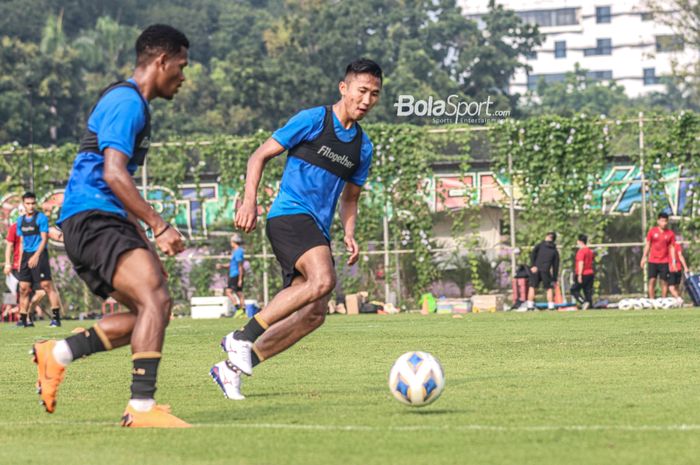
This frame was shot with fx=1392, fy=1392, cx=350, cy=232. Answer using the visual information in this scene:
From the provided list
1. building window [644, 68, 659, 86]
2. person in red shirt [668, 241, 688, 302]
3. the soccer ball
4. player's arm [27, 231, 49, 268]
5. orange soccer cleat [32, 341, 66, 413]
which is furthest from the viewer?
building window [644, 68, 659, 86]

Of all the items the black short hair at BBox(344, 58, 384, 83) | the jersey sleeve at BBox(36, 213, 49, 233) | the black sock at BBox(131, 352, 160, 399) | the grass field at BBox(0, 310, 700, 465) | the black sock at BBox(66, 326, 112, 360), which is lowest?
the grass field at BBox(0, 310, 700, 465)

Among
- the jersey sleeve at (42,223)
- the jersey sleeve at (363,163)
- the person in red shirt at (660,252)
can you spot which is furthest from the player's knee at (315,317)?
the person in red shirt at (660,252)

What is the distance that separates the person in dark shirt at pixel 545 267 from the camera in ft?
96.8

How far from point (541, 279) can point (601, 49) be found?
17334 centimetres

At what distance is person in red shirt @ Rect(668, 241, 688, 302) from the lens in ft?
93.4

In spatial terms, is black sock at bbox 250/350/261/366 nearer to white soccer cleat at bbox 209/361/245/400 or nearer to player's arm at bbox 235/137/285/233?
white soccer cleat at bbox 209/361/245/400

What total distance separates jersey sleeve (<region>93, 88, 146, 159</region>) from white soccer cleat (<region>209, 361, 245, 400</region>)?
2.12 metres

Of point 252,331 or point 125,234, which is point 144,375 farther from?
point 252,331

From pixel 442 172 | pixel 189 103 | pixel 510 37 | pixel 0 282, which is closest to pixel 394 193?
pixel 442 172

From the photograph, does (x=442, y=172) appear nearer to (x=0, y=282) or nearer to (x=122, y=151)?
(x=0, y=282)

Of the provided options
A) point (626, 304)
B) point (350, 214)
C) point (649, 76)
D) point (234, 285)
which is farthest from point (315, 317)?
point (649, 76)

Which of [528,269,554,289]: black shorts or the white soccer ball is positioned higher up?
[528,269,554,289]: black shorts

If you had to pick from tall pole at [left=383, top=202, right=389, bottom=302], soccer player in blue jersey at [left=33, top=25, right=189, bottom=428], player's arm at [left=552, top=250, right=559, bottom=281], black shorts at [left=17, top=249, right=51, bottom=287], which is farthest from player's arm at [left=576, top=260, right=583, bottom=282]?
soccer player in blue jersey at [left=33, top=25, right=189, bottom=428]

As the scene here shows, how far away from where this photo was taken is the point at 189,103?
84938mm
